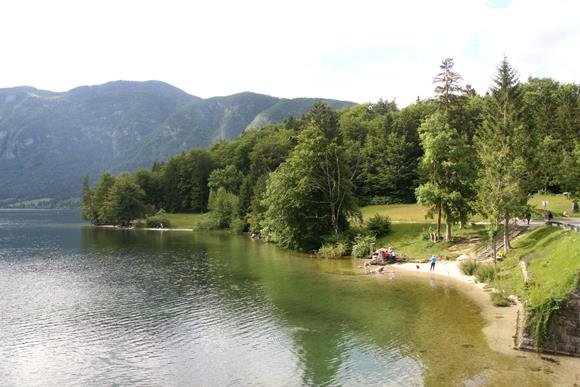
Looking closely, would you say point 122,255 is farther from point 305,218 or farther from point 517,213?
point 517,213

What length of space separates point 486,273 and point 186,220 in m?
122

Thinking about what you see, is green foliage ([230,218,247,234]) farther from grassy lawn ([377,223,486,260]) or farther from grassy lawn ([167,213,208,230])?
grassy lawn ([377,223,486,260])

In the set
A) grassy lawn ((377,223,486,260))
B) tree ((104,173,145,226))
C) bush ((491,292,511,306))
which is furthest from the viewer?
tree ((104,173,145,226))

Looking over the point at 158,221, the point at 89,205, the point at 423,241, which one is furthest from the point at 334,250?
the point at 89,205

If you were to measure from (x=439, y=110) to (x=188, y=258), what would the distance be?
43631mm

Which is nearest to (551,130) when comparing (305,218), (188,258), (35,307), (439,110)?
(439,110)

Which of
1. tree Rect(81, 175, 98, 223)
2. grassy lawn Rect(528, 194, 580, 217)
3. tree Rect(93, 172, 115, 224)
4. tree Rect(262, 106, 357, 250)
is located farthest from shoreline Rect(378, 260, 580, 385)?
tree Rect(81, 175, 98, 223)

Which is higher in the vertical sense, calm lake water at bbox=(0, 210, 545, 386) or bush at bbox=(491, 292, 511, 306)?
bush at bbox=(491, 292, 511, 306)

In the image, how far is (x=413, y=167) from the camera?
113 metres

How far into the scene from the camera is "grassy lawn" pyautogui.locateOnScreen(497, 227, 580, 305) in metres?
27.2

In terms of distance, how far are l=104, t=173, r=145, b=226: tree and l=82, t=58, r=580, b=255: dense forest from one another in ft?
1.06

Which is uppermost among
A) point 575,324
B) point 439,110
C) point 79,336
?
point 439,110

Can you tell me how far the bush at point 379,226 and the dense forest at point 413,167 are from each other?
96.5 inches

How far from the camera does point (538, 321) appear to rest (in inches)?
1040
